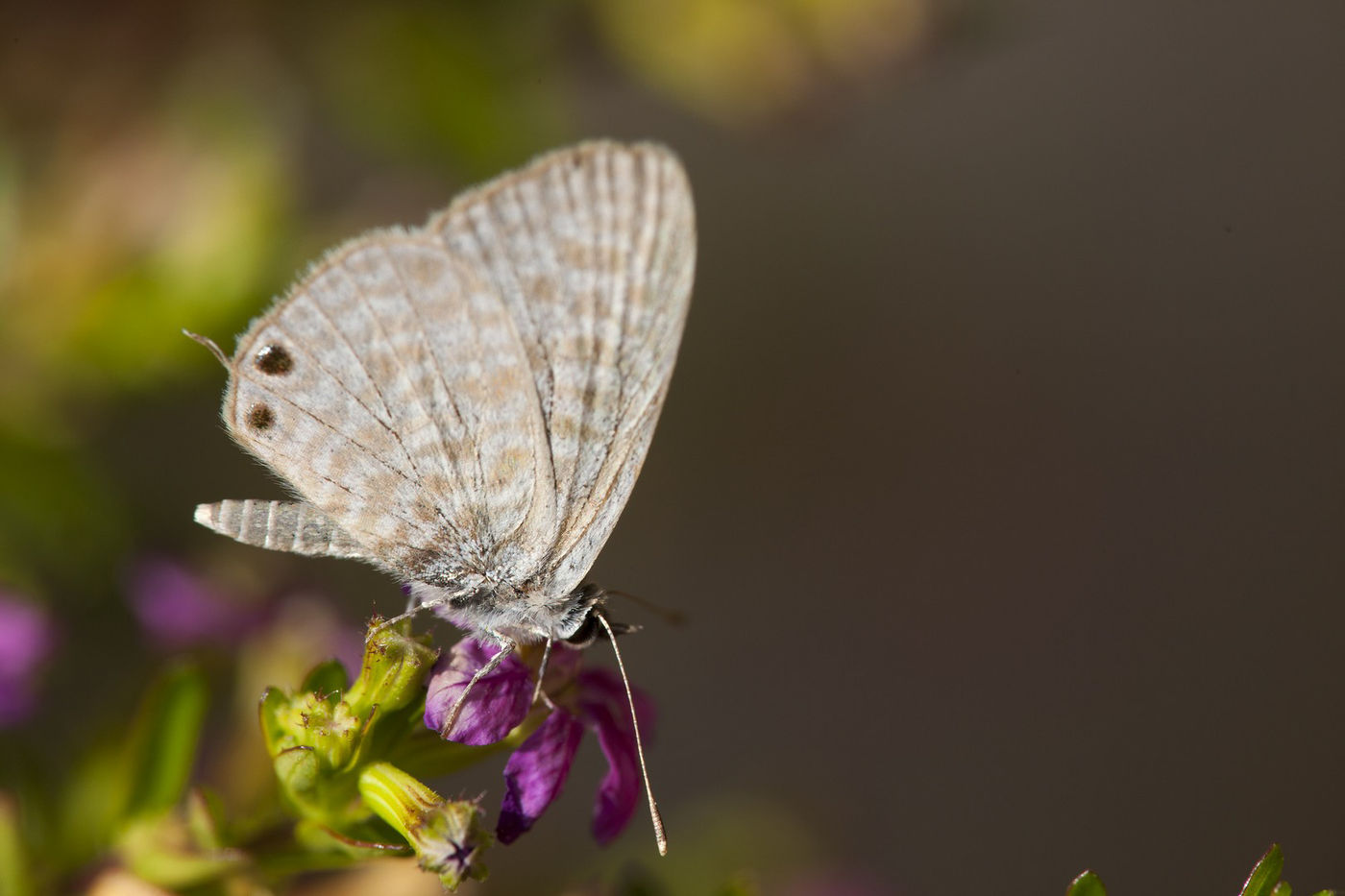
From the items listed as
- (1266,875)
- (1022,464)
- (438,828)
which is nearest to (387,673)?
(438,828)

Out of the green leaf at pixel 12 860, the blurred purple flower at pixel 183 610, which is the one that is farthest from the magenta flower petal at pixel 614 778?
the blurred purple flower at pixel 183 610

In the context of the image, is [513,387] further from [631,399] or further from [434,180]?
[434,180]

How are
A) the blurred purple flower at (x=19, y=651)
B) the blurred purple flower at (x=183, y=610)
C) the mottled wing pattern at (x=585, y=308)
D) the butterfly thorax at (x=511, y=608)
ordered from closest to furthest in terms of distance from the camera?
the butterfly thorax at (x=511, y=608)
the mottled wing pattern at (x=585, y=308)
the blurred purple flower at (x=19, y=651)
the blurred purple flower at (x=183, y=610)

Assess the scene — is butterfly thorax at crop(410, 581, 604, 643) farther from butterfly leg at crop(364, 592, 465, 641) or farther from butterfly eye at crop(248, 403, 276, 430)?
butterfly eye at crop(248, 403, 276, 430)

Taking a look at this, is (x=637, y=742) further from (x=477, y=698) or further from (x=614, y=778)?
(x=477, y=698)

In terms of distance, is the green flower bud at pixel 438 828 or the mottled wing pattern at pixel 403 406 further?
the mottled wing pattern at pixel 403 406

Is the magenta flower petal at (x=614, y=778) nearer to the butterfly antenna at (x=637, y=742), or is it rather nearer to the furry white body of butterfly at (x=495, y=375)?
the butterfly antenna at (x=637, y=742)

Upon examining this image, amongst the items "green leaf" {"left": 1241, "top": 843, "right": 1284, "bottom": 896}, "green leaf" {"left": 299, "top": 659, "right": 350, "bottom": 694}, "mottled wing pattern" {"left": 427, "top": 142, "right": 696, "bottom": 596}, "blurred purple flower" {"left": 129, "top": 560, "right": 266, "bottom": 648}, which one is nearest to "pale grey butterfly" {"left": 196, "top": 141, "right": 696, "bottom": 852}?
"mottled wing pattern" {"left": 427, "top": 142, "right": 696, "bottom": 596}
